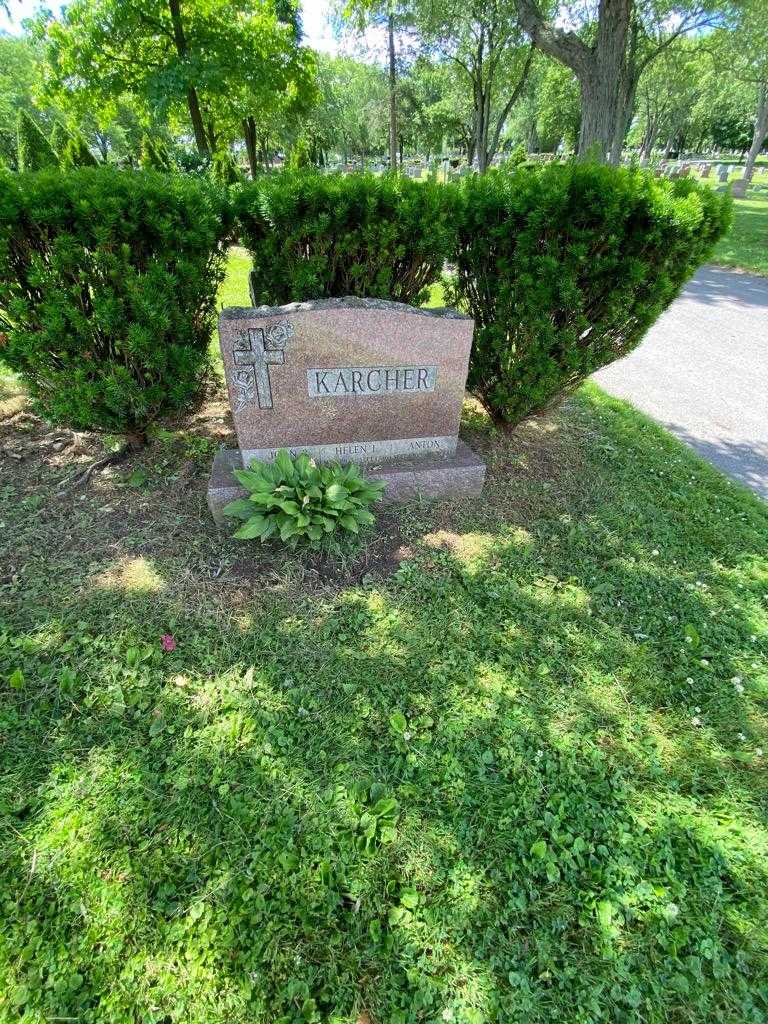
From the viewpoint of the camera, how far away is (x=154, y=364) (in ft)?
10.2

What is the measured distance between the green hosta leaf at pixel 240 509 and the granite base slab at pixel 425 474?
0.44 metres

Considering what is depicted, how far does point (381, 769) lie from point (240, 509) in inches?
63.5

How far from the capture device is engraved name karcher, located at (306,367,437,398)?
3.16 metres

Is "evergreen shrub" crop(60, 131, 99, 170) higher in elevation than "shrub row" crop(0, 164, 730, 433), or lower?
higher

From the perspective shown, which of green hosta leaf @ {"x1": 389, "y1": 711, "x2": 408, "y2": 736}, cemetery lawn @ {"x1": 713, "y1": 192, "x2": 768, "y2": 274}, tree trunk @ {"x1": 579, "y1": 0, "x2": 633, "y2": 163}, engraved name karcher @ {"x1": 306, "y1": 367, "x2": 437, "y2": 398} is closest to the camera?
green hosta leaf @ {"x1": 389, "y1": 711, "x2": 408, "y2": 736}

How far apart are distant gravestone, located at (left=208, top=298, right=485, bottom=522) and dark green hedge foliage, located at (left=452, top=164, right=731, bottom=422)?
0.45m

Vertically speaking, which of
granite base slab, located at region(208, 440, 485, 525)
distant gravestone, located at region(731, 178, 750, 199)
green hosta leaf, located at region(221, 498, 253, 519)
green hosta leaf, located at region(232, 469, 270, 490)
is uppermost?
distant gravestone, located at region(731, 178, 750, 199)

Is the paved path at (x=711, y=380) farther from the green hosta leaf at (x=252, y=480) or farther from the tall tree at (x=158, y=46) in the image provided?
the tall tree at (x=158, y=46)

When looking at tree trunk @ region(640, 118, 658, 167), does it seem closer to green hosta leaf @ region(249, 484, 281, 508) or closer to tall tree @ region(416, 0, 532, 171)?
tall tree @ region(416, 0, 532, 171)

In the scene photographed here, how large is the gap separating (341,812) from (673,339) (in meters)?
7.68

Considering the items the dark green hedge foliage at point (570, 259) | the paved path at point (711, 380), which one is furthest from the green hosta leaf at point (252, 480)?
the paved path at point (711, 380)

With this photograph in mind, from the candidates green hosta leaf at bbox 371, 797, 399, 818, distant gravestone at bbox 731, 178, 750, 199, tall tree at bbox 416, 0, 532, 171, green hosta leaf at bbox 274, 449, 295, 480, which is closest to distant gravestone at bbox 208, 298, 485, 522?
green hosta leaf at bbox 274, 449, 295, 480

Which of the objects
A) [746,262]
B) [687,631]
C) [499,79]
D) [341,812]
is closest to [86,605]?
[341,812]

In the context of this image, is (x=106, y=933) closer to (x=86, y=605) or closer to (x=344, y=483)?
(x=86, y=605)
